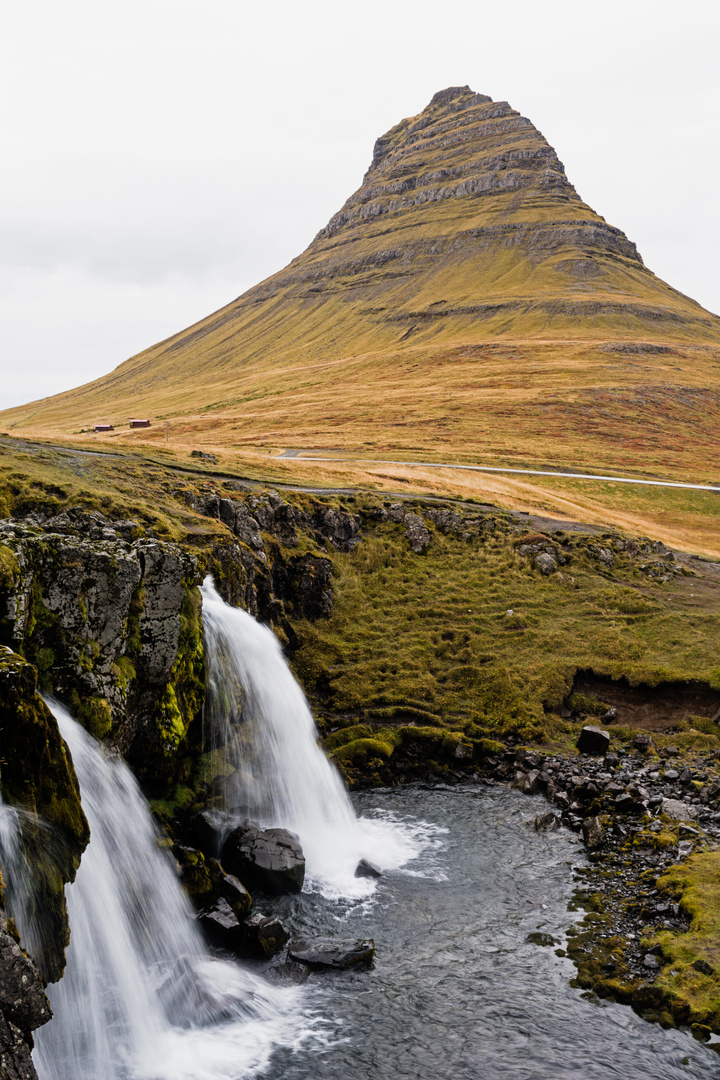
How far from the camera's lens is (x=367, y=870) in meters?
25.1

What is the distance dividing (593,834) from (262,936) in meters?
13.1

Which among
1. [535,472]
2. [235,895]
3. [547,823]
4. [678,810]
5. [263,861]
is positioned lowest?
[547,823]

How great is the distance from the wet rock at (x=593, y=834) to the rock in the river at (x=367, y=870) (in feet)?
25.7

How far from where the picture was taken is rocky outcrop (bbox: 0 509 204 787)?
20.4 meters

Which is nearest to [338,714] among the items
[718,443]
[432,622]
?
Answer: [432,622]

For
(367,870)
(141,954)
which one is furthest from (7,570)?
(367,870)

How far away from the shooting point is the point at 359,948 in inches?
800

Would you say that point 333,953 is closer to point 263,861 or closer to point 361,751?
point 263,861

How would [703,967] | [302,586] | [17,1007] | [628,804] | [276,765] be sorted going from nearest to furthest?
[17,1007] → [703,967] → [628,804] → [276,765] → [302,586]

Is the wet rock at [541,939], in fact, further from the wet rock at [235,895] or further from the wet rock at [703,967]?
the wet rock at [235,895]

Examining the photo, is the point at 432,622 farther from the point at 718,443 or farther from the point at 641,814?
the point at 718,443

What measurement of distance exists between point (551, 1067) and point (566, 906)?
6.82 metres

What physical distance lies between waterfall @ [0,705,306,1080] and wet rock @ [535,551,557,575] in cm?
3785

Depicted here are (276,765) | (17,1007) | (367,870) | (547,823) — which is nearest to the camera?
(17,1007)
